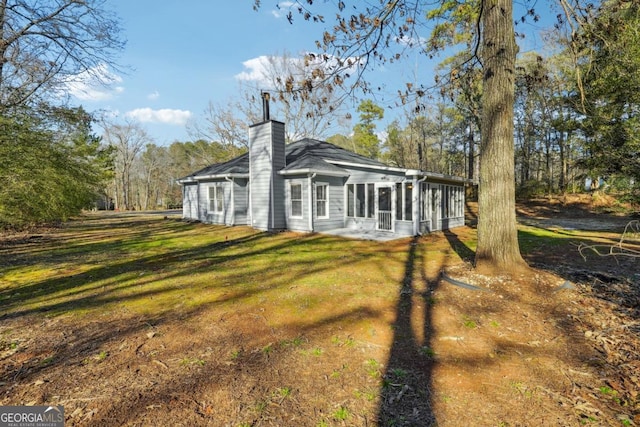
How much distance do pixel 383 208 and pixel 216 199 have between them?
350 inches

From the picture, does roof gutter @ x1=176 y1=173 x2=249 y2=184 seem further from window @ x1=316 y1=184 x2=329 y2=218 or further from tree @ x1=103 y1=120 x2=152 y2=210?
tree @ x1=103 y1=120 x2=152 y2=210

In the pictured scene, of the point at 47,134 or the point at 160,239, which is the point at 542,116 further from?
the point at 47,134

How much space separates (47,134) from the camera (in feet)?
37.4

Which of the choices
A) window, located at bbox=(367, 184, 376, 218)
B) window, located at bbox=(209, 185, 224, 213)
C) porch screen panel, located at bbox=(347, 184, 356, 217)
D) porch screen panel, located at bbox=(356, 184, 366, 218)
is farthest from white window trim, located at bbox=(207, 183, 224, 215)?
window, located at bbox=(367, 184, 376, 218)

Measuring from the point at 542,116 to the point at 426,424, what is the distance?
32.2m

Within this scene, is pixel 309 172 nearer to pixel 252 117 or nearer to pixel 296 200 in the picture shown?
pixel 296 200

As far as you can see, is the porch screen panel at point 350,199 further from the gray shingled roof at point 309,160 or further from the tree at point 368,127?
the tree at point 368,127

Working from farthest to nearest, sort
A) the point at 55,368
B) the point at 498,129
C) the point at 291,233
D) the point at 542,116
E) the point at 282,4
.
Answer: the point at 542,116 → the point at 291,233 → the point at 498,129 → the point at 282,4 → the point at 55,368

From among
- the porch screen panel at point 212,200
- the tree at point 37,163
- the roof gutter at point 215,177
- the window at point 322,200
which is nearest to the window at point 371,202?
the window at point 322,200

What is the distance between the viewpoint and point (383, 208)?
13039 mm

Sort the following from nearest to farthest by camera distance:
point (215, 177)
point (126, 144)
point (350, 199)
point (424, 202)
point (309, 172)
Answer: point (309, 172), point (424, 202), point (350, 199), point (215, 177), point (126, 144)

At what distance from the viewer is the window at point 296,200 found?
13.2m

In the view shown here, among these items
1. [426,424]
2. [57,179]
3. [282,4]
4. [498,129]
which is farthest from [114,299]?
[57,179]

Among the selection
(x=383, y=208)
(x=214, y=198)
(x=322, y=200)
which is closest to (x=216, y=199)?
(x=214, y=198)
